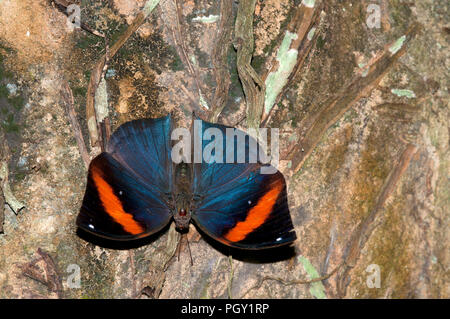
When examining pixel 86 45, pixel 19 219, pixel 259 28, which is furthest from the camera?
pixel 259 28

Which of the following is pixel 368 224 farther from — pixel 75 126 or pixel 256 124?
pixel 75 126

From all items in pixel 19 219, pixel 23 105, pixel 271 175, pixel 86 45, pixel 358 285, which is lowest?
pixel 358 285

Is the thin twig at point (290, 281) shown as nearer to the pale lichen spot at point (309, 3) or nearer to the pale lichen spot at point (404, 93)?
the pale lichen spot at point (404, 93)

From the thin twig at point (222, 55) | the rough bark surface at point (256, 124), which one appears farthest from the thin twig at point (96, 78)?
the thin twig at point (222, 55)

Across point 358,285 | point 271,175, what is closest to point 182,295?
point 271,175

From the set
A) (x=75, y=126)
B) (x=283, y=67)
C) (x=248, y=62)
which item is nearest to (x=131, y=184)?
(x=75, y=126)

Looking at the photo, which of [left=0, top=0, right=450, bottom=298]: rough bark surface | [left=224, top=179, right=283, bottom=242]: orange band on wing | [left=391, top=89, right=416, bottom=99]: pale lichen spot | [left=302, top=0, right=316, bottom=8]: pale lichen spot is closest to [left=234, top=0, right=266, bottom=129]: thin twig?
[left=0, top=0, right=450, bottom=298]: rough bark surface
